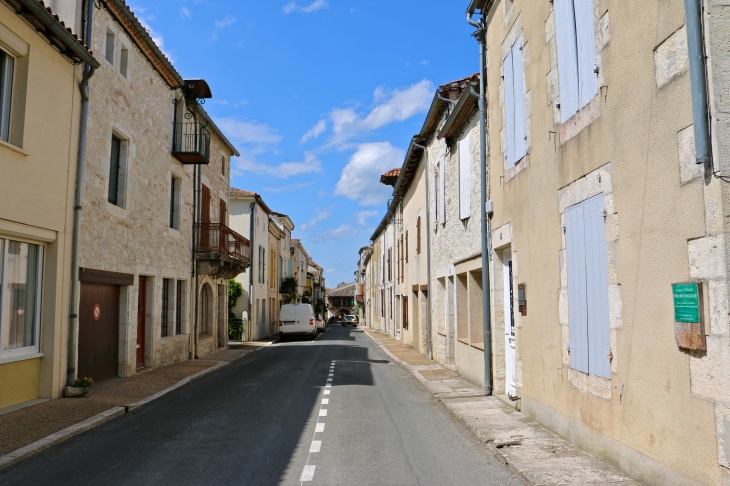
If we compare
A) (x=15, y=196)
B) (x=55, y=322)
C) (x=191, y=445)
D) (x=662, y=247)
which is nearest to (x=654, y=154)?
(x=662, y=247)

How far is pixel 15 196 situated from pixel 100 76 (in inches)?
152

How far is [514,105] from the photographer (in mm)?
8766

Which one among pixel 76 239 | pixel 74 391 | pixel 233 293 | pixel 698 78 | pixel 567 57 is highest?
pixel 567 57

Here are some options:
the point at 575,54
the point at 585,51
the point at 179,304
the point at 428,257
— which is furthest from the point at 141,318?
the point at 585,51

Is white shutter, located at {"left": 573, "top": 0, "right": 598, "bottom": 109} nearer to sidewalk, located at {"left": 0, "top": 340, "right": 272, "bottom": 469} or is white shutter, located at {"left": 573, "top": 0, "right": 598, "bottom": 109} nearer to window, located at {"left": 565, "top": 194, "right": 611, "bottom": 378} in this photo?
window, located at {"left": 565, "top": 194, "right": 611, "bottom": 378}

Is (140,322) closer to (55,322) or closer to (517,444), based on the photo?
(55,322)

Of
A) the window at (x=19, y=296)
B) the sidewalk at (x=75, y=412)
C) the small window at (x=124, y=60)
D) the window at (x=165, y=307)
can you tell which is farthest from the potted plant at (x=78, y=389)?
the small window at (x=124, y=60)

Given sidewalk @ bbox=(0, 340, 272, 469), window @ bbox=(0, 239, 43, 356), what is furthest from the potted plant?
window @ bbox=(0, 239, 43, 356)

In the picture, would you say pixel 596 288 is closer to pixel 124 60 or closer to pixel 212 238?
pixel 124 60

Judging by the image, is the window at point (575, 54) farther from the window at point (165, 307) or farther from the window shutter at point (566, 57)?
the window at point (165, 307)

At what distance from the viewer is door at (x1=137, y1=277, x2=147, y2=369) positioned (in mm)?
14328

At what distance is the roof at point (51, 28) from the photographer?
830 cm

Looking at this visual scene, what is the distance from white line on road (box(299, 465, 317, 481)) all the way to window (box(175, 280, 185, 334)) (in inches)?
480

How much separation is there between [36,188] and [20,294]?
1.65 meters
